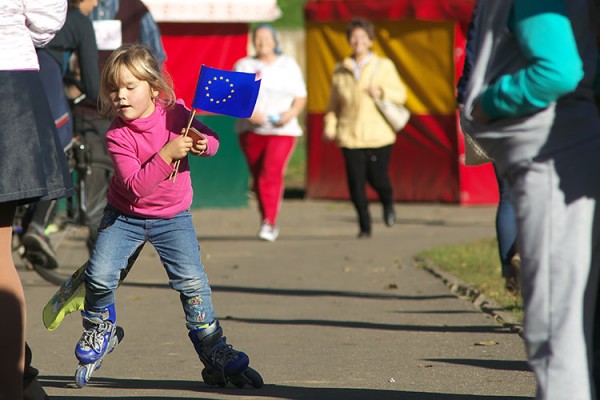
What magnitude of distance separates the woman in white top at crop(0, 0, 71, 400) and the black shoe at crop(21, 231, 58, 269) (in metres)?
4.01

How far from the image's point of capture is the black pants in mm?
13094

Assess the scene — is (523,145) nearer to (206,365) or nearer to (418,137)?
(206,365)

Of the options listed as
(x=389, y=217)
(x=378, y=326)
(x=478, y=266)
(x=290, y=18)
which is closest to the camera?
(x=378, y=326)

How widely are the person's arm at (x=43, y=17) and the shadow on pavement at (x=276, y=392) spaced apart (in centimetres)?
157

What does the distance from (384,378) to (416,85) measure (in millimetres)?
11122

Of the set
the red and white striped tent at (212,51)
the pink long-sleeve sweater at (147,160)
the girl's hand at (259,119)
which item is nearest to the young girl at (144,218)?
the pink long-sleeve sweater at (147,160)

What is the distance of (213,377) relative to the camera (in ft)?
19.3

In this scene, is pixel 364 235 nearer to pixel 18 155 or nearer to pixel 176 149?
pixel 176 149

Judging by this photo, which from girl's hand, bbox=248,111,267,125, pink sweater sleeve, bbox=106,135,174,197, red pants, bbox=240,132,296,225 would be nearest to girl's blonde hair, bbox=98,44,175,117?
pink sweater sleeve, bbox=106,135,174,197

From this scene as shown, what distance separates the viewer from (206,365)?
5.89 metres

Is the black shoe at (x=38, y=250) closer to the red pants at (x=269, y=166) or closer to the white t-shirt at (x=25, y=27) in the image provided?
the white t-shirt at (x=25, y=27)

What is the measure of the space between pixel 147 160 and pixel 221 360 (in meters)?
0.90

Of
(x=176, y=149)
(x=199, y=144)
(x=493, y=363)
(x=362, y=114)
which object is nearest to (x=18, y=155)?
(x=176, y=149)

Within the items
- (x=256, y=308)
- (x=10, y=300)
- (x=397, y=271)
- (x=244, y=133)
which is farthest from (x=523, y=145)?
(x=244, y=133)
